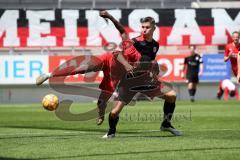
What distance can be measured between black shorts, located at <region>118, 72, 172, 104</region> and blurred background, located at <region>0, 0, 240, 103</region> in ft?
66.2

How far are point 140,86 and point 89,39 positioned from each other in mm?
22469

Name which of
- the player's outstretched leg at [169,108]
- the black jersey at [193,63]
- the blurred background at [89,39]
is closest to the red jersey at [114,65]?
the player's outstretched leg at [169,108]

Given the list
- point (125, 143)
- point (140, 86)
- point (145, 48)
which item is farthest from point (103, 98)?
point (125, 143)

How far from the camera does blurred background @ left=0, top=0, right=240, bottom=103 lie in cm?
3228

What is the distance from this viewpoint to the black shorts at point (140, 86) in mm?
11734

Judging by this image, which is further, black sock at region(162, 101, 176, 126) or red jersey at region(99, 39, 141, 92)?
black sock at region(162, 101, 176, 126)

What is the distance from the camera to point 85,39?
34094 mm

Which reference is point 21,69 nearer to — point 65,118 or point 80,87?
point 80,87

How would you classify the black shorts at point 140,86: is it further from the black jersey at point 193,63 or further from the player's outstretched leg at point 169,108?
the black jersey at point 193,63

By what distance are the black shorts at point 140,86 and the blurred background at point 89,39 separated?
66.2 ft

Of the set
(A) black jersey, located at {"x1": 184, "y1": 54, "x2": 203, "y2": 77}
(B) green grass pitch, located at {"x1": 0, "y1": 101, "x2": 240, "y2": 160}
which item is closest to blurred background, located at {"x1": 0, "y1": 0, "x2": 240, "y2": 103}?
(A) black jersey, located at {"x1": 184, "y1": 54, "x2": 203, "y2": 77}

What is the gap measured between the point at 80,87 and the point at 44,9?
197 inches

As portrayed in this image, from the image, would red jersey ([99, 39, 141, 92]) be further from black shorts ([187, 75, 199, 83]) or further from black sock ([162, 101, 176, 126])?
black shorts ([187, 75, 199, 83])

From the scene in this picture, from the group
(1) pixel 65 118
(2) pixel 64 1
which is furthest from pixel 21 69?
(1) pixel 65 118
